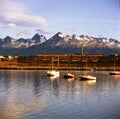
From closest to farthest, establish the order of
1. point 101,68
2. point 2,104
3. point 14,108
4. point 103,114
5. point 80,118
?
point 80,118
point 103,114
point 14,108
point 2,104
point 101,68

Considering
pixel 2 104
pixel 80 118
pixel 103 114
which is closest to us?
pixel 80 118

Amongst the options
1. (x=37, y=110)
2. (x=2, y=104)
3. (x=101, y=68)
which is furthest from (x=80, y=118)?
(x=101, y=68)

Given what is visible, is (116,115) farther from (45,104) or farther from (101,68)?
(101,68)

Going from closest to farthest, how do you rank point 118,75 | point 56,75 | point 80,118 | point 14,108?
point 80,118 < point 14,108 < point 56,75 < point 118,75

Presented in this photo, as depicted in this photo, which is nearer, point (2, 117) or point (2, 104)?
point (2, 117)

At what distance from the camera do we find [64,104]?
45844 millimetres

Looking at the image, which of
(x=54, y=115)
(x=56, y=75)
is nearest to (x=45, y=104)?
(x=54, y=115)

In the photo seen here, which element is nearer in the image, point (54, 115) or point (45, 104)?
point (54, 115)

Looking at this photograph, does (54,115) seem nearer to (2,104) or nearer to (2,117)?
(2,117)

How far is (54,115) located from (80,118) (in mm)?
2895

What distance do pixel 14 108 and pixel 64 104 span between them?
7.02m

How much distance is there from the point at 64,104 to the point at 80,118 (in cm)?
995

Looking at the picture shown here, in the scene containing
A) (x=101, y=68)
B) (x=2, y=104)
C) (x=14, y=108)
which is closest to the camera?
(x=14, y=108)

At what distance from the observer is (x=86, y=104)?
46344 mm
